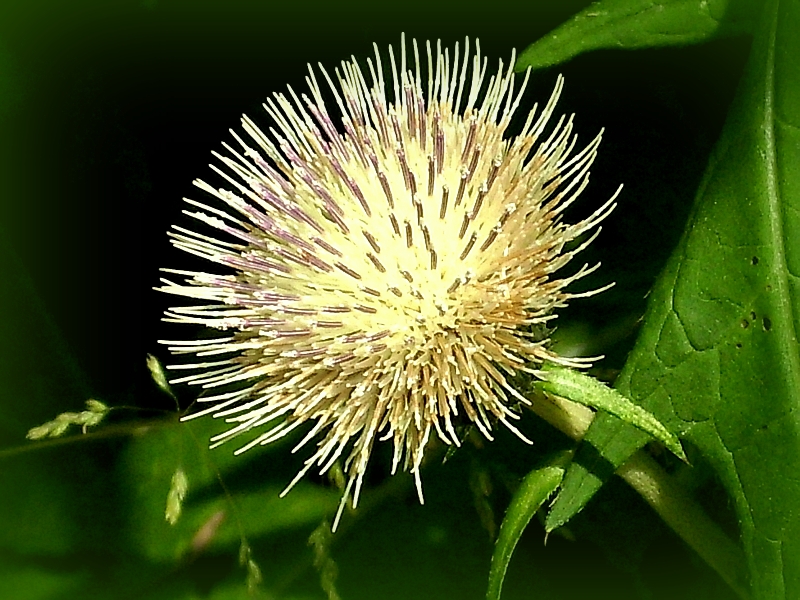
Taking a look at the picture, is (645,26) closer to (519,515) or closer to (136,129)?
(519,515)

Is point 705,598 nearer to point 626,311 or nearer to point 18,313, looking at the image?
point 626,311

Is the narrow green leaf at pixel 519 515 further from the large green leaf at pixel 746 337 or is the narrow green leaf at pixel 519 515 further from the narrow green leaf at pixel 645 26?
the narrow green leaf at pixel 645 26

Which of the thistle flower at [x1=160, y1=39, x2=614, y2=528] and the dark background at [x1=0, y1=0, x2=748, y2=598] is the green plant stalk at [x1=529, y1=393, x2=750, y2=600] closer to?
the thistle flower at [x1=160, y1=39, x2=614, y2=528]

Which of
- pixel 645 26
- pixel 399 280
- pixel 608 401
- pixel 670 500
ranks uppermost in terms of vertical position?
pixel 645 26

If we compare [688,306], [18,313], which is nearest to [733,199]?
[688,306]

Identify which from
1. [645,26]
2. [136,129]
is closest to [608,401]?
[645,26]
